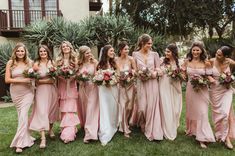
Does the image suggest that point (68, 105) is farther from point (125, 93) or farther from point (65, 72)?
point (125, 93)

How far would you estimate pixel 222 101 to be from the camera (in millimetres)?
7031

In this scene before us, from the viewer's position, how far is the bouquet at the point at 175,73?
7.30m

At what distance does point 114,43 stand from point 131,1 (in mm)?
6656

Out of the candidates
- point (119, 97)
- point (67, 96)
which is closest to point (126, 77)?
point (119, 97)

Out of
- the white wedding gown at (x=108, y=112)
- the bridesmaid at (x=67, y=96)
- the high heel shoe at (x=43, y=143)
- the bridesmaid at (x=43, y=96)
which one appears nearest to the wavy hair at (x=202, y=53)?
the white wedding gown at (x=108, y=112)

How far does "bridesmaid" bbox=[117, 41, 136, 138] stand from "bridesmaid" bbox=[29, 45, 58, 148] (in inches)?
65.3

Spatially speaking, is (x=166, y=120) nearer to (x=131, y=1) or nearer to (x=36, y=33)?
(x=36, y=33)

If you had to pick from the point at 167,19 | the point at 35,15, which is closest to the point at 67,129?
the point at 35,15

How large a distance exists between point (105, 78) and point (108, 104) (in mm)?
744

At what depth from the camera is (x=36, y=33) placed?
648 inches

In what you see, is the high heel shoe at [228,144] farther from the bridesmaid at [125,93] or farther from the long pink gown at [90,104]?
the long pink gown at [90,104]

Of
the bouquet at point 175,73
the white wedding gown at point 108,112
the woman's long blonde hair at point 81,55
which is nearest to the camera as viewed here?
the bouquet at point 175,73

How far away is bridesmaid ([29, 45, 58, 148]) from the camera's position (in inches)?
280

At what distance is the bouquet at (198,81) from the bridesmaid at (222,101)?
27cm
